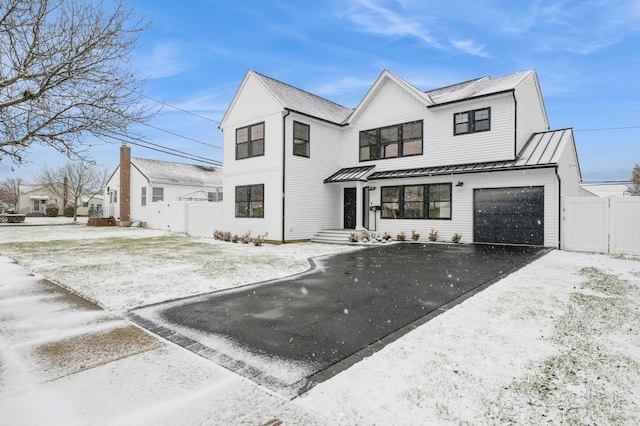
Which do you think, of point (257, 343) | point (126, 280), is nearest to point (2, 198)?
point (126, 280)

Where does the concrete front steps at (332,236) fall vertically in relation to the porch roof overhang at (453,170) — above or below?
below

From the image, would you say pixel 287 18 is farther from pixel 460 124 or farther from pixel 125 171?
pixel 125 171

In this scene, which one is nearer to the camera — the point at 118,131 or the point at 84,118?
the point at 84,118

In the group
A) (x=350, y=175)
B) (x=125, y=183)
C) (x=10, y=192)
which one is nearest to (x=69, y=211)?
(x=10, y=192)

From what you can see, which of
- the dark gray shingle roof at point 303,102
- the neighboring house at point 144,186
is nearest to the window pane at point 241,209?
the dark gray shingle roof at point 303,102

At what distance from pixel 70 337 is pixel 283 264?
585cm

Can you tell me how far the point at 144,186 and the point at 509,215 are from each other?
2817 centimetres

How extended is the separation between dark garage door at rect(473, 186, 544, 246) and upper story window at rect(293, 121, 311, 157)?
27.2ft

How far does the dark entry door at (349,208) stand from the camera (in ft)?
58.7

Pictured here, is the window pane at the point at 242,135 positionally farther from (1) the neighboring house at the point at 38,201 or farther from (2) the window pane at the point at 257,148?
(1) the neighboring house at the point at 38,201

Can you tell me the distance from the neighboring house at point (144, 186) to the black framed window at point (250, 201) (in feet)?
44.3

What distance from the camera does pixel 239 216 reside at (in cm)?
1759

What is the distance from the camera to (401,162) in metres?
16.6

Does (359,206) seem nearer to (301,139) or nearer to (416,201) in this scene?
(416,201)
